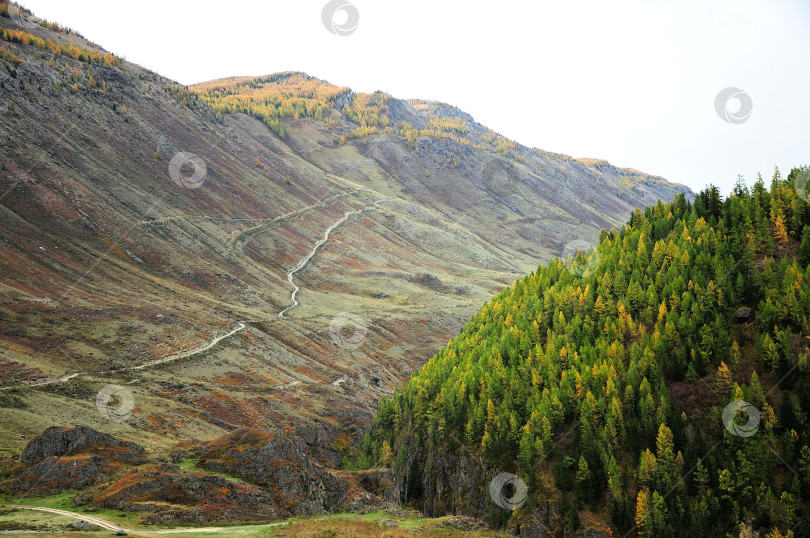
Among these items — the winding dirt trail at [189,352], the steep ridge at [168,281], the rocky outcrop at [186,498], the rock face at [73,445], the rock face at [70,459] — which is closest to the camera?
the rocky outcrop at [186,498]

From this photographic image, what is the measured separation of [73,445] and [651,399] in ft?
169

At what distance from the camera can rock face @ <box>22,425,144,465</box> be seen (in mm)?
41594

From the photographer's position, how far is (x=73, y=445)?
142 feet

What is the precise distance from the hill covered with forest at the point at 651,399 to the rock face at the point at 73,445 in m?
34.6

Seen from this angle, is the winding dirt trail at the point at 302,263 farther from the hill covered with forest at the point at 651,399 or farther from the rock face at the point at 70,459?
the rock face at the point at 70,459

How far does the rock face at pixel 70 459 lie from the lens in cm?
3847

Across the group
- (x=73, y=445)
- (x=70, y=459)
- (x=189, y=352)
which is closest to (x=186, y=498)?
(x=70, y=459)

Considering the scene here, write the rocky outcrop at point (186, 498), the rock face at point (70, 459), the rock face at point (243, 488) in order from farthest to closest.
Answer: the rock face at point (70, 459) → the rock face at point (243, 488) → the rocky outcrop at point (186, 498)

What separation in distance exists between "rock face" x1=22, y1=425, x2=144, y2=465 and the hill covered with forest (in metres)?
34.6

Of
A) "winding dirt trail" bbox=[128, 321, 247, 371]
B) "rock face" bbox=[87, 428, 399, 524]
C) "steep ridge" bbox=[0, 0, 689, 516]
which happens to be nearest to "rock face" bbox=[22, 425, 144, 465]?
"steep ridge" bbox=[0, 0, 689, 516]

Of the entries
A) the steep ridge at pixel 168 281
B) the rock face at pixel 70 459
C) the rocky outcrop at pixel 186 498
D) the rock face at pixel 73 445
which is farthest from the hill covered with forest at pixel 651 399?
the rock face at pixel 70 459

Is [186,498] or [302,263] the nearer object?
[186,498]

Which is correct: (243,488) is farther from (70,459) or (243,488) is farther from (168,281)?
(168,281)

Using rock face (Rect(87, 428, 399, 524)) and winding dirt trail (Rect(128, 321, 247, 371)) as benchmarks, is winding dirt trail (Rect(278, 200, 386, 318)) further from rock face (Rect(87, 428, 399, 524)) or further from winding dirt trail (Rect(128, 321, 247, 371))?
rock face (Rect(87, 428, 399, 524))
